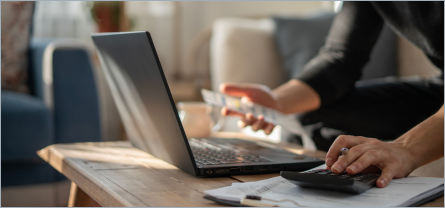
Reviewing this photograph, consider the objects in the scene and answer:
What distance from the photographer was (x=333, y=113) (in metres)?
1.34

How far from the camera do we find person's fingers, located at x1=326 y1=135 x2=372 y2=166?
604 millimetres

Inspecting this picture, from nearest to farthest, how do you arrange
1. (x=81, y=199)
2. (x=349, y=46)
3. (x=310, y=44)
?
(x=81, y=199) < (x=349, y=46) < (x=310, y=44)

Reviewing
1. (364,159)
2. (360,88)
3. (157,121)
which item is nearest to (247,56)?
(360,88)

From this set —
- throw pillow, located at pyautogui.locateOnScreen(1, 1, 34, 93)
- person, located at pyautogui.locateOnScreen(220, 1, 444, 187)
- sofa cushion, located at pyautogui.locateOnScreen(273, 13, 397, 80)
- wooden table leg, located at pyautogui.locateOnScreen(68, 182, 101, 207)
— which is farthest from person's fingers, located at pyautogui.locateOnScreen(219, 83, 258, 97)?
throw pillow, located at pyautogui.locateOnScreen(1, 1, 34, 93)

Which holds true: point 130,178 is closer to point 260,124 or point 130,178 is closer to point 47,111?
point 260,124

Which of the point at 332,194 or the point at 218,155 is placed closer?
the point at 332,194

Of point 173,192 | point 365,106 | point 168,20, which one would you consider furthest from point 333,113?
point 168,20

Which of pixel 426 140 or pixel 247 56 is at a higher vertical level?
pixel 247 56

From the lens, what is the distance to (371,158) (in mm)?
571

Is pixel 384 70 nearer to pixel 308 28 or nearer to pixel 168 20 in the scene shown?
pixel 308 28

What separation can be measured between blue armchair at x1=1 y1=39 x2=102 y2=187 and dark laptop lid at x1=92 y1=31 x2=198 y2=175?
799 mm

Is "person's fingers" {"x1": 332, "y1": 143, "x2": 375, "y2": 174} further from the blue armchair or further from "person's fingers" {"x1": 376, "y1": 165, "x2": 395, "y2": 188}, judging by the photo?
the blue armchair

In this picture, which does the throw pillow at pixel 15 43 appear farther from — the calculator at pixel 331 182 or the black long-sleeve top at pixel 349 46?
the calculator at pixel 331 182

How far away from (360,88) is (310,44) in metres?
0.63
